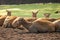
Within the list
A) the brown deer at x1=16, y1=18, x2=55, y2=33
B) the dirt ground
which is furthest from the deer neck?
the dirt ground

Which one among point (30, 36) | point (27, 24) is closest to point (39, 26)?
point (27, 24)

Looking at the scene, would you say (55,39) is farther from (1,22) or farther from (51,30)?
(1,22)

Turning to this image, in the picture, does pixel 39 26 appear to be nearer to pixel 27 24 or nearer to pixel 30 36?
pixel 27 24

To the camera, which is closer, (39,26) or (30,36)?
(30,36)

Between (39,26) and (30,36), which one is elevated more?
(39,26)

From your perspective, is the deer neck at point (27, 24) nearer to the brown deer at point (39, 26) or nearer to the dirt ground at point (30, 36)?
the brown deer at point (39, 26)

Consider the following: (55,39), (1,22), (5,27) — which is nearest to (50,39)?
(55,39)

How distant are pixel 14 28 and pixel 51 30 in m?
1.40

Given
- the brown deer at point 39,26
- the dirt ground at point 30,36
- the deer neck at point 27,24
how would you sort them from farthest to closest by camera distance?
the deer neck at point 27,24 < the brown deer at point 39,26 < the dirt ground at point 30,36

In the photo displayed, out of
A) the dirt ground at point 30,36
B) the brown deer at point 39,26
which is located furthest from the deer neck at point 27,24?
the dirt ground at point 30,36

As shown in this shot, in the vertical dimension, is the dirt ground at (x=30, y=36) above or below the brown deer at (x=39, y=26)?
below

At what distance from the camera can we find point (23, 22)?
7.87 m

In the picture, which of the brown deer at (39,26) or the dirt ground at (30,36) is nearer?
the dirt ground at (30,36)

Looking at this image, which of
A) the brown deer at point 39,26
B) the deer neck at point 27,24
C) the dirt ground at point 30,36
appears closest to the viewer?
the dirt ground at point 30,36
